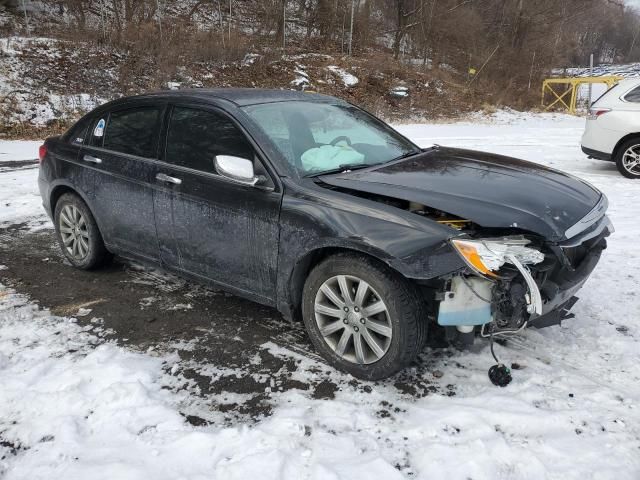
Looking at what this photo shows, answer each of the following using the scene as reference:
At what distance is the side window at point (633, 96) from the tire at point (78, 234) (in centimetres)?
822

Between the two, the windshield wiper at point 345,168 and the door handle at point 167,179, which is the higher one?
the windshield wiper at point 345,168

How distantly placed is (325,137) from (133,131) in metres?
1.56

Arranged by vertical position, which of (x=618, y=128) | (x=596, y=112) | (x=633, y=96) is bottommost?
(x=618, y=128)

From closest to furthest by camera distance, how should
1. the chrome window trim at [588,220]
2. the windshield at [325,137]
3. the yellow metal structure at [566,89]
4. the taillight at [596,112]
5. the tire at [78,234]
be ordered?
the chrome window trim at [588,220], the windshield at [325,137], the tire at [78,234], the taillight at [596,112], the yellow metal structure at [566,89]

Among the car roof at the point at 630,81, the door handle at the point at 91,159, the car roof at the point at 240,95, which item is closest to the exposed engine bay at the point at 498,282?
the car roof at the point at 240,95

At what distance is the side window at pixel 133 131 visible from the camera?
158 inches

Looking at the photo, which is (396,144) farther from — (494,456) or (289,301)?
(494,456)

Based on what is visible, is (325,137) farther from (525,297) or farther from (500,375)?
(500,375)

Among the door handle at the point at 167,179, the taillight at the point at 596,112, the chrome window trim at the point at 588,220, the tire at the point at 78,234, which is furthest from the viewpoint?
the taillight at the point at 596,112

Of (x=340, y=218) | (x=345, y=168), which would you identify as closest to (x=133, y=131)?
(x=345, y=168)

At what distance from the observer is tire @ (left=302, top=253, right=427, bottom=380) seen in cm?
286

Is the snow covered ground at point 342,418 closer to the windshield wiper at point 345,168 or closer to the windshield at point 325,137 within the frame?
the windshield wiper at point 345,168

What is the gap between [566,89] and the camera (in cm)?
2700

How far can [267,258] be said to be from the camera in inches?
132
